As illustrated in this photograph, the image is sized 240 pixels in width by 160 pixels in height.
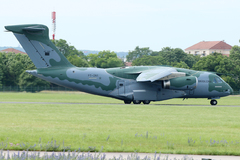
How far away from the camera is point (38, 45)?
40000 millimetres

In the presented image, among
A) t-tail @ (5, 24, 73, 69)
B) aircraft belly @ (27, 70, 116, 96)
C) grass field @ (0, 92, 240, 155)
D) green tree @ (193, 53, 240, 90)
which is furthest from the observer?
green tree @ (193, 53, 240, 90)

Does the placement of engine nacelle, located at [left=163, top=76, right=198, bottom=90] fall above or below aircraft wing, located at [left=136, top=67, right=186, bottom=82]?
below

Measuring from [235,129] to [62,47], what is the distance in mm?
153201

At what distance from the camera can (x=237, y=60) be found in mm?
105438

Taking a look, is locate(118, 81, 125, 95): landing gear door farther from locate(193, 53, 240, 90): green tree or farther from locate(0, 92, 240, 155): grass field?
locate(193, 53, 240, 90): green tree

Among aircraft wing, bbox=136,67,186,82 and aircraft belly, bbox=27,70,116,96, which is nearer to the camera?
aircraft wing, bbox=136,67,186,82

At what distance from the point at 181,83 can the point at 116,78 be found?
7.27m

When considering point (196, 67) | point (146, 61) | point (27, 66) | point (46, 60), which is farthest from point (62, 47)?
point (46, 60)

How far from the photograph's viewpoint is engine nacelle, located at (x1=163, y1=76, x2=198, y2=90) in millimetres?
40438

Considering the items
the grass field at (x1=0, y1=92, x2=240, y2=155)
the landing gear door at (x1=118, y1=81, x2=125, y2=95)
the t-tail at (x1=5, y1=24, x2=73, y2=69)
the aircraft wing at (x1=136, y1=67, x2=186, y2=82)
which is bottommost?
the grass field at (x1=0, y1=92, x2=240, y2=155)

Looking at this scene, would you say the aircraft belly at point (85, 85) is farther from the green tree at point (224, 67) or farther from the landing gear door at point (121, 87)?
the green tree at point (224, 67)

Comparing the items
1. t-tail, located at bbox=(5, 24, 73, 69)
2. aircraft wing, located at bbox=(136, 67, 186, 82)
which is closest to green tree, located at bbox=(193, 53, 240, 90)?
aircraft wing, located at bbox=(136, 67, 186, 82)

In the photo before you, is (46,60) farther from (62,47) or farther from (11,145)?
(62,47)

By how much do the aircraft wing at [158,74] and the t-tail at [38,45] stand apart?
898 cm
